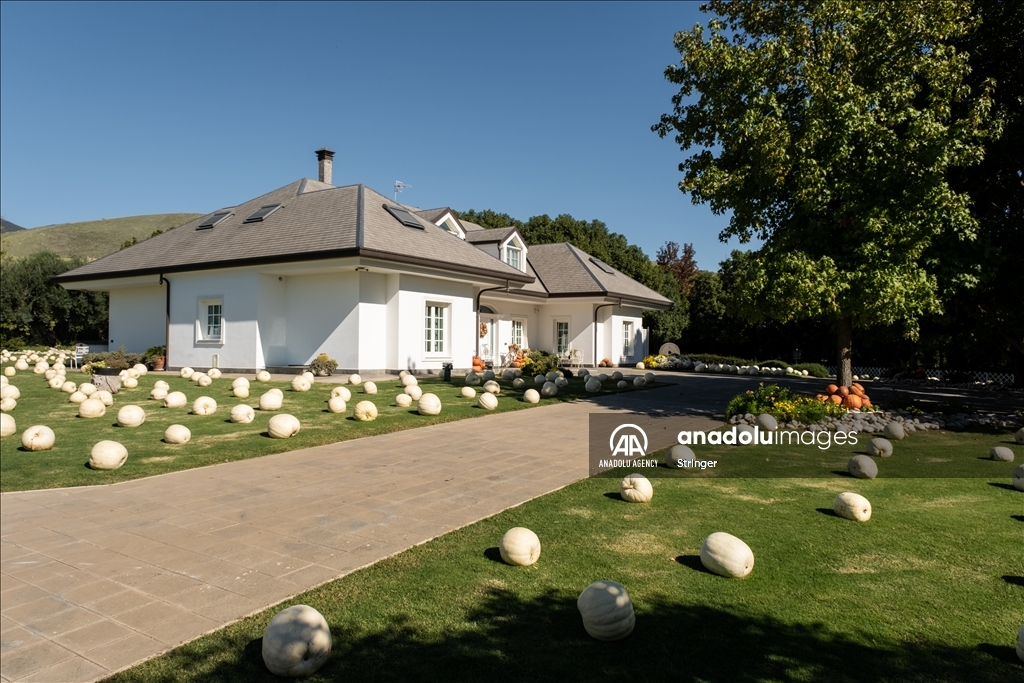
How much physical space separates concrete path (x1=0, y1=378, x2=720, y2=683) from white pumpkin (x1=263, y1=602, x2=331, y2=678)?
0.78m

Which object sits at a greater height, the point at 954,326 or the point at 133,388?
the point at 954,326

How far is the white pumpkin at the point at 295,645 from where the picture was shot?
3113mm

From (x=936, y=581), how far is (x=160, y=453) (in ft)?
28.6

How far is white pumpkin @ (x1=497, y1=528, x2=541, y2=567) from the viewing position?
450 cm

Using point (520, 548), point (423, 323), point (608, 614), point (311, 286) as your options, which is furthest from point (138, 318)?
point (608, 614)

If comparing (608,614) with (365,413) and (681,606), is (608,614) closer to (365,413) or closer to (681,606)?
(681,606)

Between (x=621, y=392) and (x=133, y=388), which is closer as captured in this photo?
(x=133, y=388)

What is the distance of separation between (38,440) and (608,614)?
841 centimetres

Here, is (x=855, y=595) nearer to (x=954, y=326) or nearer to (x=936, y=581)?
(x=936, y=581)

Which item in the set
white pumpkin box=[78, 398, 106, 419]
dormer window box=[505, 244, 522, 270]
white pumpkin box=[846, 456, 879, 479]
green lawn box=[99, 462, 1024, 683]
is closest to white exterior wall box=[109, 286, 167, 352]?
white pumpkin box=[78, 398, 106, 419]

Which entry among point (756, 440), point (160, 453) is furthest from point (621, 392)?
point (160, 453)

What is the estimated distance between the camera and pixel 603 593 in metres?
3.52

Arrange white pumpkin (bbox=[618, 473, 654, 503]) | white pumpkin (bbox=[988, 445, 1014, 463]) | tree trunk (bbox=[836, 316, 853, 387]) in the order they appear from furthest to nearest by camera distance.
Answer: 1. tree trunk (bbox=[836, 316, 853, 387])
2. white pumpkin (bbox=[988, 445, 1014, 463])
3. white pumpkin (bbox=[618, 473, 654, 503])

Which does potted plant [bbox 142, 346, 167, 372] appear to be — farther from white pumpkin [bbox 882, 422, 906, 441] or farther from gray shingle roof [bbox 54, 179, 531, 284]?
white pumpkin [bbox 882, 422, 906, 441]
